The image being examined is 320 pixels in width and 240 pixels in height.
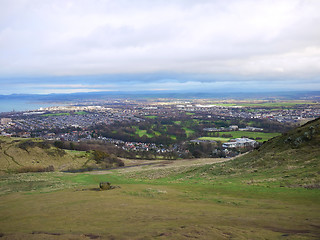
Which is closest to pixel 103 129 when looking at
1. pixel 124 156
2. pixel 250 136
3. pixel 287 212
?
pixel 124 156

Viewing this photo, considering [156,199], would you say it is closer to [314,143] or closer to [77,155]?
[314,143]

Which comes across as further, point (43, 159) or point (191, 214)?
point (43, 159)

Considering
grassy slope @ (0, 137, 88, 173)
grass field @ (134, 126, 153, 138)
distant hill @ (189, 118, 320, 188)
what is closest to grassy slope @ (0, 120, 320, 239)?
distant hill @ (189, 118, 320, 188)

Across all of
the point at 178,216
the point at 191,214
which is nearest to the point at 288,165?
the point at 191,214

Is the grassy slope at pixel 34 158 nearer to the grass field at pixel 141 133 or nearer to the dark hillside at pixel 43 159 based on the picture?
the dark hillside at pixel 43 159

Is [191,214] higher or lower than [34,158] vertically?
higher

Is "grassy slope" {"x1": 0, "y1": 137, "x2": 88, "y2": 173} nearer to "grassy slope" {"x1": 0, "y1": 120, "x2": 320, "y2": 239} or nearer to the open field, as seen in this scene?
the open field

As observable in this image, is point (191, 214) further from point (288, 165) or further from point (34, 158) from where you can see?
point (34, 158)

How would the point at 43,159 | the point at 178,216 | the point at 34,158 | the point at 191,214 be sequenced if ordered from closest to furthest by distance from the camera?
the point at 178,216 < the point at 191,214 < the point at 34,158 < the point at 43,159
